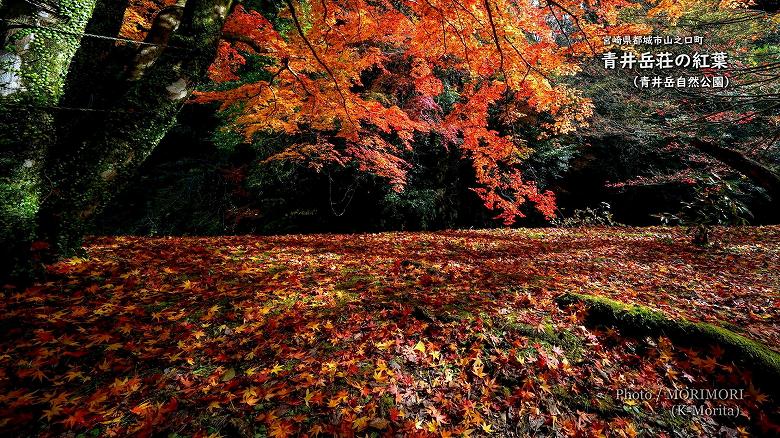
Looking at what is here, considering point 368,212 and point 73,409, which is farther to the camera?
point 368,212

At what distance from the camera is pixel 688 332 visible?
317 centimetres

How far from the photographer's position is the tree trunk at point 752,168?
368 centimetres

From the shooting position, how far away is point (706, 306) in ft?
13.6

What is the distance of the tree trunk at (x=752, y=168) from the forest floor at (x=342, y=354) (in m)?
1.56

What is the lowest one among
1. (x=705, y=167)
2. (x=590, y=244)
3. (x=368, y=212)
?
(x=590, y=244)

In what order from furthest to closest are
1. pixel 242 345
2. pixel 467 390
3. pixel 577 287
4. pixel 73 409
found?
1. pixel 577 287
2. pixel 242 345
3. pixel 467 390
4. pixel 73 409

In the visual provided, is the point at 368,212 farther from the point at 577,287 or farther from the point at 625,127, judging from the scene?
the point at 625,127

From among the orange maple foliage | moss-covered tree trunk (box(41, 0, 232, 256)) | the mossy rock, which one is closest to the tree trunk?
the mossy rock

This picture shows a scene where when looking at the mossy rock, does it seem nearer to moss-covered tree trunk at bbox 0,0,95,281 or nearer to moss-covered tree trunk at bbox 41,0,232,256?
moss-covered tree trunk at bbox 41,0,232,256

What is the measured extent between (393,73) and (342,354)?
9.70m

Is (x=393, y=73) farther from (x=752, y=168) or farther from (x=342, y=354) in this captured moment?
(x=342, y=354)

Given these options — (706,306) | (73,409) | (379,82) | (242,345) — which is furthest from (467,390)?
(379,82)

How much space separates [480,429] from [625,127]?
51.3ft

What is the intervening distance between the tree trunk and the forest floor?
1562 millimetres
